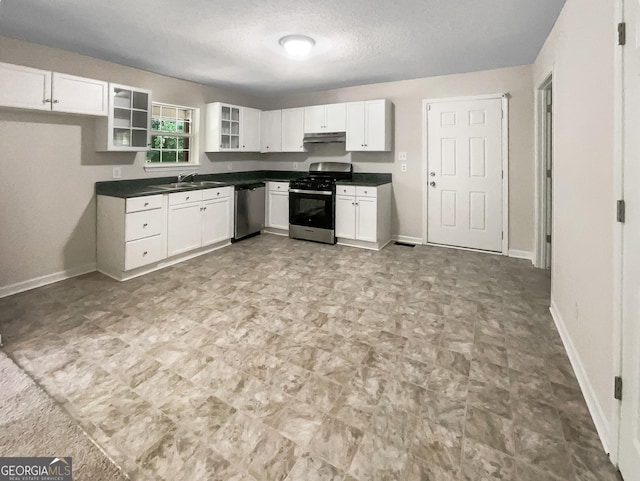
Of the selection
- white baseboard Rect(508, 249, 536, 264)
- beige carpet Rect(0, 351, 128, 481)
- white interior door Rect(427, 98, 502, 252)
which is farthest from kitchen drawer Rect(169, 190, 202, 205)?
white baseboard Rect(508, 249, 536, 264)

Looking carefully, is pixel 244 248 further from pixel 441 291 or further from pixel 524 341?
pixel 524 341

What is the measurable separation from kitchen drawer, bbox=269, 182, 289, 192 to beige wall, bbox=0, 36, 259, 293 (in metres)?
2.16

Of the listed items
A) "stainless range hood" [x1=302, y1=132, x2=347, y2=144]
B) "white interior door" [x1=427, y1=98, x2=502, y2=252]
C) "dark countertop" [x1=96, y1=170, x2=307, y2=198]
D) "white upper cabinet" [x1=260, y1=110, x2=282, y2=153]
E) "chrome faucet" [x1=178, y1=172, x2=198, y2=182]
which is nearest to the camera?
"dark countertop" [x1=96, y1=170, x2=307, y2=198]

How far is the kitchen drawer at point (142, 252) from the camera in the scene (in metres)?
3.55

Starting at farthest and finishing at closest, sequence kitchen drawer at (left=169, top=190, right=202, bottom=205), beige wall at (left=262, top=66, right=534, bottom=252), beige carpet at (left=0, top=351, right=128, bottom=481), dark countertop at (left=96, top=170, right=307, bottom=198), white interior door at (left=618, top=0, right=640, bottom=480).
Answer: beige wall at (left=262, top=66, right=534, bottom=252), kitchen drawer at (left=169, top=190, right=202, bottom=205), dark countertop at (left=96, top=170, right=307, bottom=198), beige carpet at (left=0, top=351, right=128, bottom=481), white interior door at (left=618, top=0, right=640, bottom=480)

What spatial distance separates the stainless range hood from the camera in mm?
5199

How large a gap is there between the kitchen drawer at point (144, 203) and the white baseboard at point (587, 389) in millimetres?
3941

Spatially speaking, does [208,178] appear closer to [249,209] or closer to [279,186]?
[249,209]

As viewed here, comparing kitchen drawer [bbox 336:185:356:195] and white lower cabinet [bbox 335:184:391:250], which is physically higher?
kitchen drawer [bbox 336:185:356:195]

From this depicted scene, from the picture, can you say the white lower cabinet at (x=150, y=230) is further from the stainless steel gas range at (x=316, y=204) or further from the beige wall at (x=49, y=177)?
the stainless steel gas range at (x=316, y=204)

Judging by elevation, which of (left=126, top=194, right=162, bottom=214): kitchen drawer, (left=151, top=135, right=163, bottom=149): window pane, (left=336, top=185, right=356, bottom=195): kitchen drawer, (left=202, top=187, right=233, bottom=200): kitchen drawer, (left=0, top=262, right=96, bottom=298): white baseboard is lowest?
(left=0, top=262, right=96, bottom=298): white baseboard

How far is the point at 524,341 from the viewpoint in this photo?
7.65 ft

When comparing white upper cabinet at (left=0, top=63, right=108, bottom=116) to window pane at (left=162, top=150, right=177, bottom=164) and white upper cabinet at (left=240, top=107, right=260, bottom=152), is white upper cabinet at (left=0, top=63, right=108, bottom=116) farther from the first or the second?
white upper cabinet at (left=240, top=107, right=260, bottom=152)

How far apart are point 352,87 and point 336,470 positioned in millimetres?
5154
